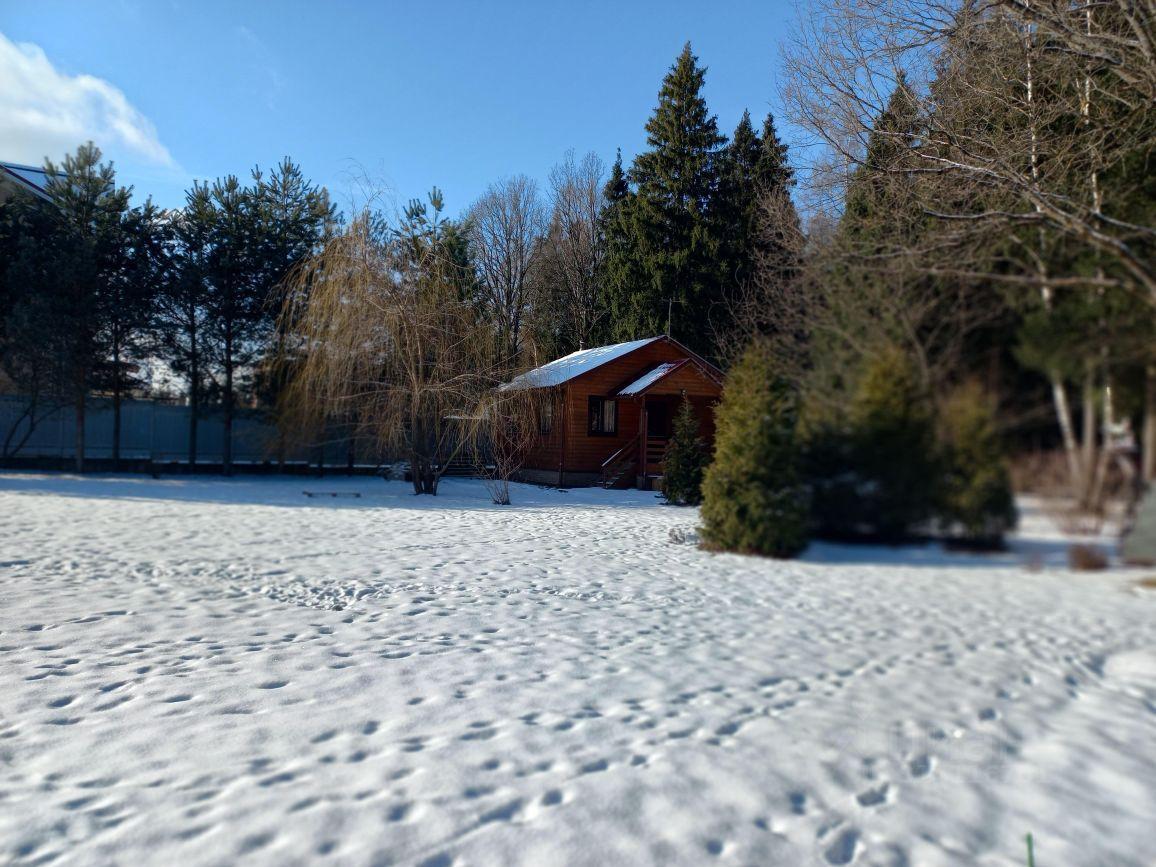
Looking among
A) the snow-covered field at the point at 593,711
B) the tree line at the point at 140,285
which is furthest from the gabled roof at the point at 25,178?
the snow-covered field at the point at 593,711

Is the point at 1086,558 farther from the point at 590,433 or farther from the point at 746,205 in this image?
the point at 590,433

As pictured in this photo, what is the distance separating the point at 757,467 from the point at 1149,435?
2.03 feet

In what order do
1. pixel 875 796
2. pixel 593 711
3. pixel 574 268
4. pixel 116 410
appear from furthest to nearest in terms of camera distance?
pixel 116 410, pixel 574 268, pixel 593 711, pixel 875 796

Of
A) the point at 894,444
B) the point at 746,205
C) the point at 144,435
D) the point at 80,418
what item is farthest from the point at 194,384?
the point at 894,444

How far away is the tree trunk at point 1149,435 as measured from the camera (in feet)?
3.13

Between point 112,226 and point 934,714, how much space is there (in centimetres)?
2714

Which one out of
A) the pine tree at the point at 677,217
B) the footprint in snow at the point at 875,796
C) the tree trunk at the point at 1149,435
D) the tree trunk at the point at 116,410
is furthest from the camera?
the tree trunk at the point at 116,410

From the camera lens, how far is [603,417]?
76.6 feet

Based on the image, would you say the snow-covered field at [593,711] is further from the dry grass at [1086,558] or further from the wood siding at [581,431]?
the wood siding at [581,431]

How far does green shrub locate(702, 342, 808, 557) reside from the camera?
4.48 ft

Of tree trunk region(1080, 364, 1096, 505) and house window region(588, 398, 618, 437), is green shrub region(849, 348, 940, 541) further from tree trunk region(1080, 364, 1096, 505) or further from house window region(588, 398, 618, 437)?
house window region(588, 398, 618, 437)

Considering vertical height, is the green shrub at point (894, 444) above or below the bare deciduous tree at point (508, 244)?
below

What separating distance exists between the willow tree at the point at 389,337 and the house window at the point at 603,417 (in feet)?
18.8

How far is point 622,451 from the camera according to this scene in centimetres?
2255
